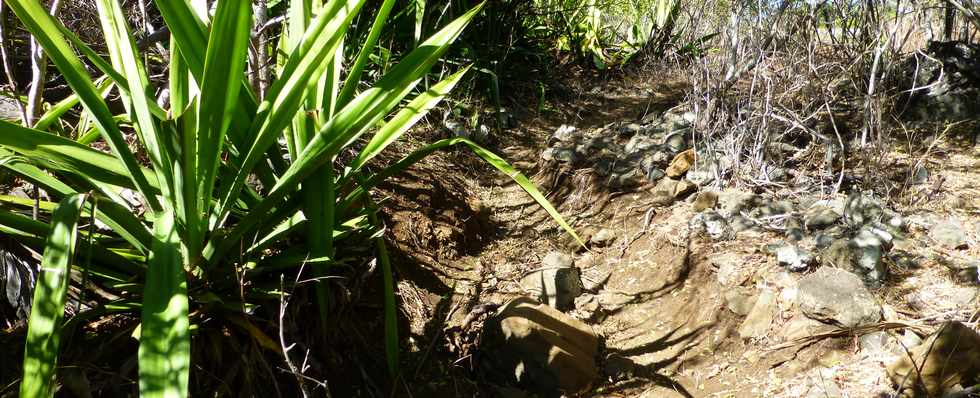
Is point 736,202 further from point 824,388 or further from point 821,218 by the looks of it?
point 824,388

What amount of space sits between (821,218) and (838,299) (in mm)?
677

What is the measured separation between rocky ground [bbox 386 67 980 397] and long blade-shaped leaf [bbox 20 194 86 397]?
1.19m

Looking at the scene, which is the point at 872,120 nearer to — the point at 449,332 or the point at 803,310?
the point at 803,310

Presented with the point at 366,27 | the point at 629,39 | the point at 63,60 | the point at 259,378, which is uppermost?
the point at 629,39

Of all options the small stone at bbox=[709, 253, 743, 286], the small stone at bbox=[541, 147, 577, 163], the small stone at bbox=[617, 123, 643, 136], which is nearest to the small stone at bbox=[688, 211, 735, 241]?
the small stone at bbox=[709, 253, 743, 286]

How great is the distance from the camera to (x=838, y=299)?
2273 millimetres

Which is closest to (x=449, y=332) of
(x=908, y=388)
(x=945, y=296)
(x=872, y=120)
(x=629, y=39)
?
(x=908, y=388)

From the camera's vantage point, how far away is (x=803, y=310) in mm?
2354

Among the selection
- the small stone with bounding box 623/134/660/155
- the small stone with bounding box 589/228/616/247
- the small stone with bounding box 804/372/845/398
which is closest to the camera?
the small stone with bounding box 804/372/845/398

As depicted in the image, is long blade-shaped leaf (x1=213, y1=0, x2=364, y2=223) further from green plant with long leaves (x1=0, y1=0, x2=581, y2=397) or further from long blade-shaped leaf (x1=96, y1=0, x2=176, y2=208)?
long blade-shaped leaf (x1=96, y1=0, x2=176, y2=208)

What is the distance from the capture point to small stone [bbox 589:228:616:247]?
3.38 meters

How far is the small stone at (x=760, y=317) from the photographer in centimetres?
242

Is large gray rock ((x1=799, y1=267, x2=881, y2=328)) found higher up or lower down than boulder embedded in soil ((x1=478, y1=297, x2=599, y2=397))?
higher up

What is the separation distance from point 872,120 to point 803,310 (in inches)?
50.4
